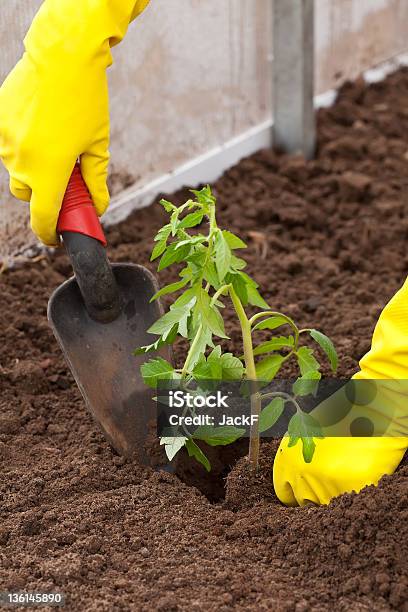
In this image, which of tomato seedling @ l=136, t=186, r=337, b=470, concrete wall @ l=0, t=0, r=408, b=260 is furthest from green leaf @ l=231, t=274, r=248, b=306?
concrete wall @ l=0, t=0, r=408, b=260

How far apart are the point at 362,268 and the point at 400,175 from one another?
0.64 meters

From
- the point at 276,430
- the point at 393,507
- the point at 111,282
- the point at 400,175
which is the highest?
the point at 111,282

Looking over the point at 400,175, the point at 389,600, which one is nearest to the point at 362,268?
the point at 400,175

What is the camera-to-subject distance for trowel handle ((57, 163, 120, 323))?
1.88 metres

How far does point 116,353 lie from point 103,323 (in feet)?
0.23

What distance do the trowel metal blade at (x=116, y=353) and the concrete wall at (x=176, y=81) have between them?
0.56 metres

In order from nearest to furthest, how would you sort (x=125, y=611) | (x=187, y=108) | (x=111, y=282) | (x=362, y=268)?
(x=125, y=611)
(x=111, y=282)
(x=362, y=268)
(x=187, y=108)

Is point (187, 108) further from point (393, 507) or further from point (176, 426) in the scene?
point (393, 507)

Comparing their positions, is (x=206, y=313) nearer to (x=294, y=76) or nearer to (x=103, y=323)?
(x=103, y=323)

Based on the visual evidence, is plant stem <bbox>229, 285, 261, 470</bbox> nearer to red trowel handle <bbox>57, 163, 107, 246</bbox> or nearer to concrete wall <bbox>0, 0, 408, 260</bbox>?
red trowel handle <bbox>57, 163, 107, 246</bbox>

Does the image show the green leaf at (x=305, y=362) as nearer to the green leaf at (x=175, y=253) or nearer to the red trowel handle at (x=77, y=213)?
the green leaf at (x=175, y=253)

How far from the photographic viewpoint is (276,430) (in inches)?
78.8

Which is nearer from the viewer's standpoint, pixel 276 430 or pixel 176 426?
pixel 176 426

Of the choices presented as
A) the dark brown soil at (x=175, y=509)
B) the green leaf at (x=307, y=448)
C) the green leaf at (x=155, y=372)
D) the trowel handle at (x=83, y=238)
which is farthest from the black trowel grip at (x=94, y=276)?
the green leaf at (x=307, y=448)
